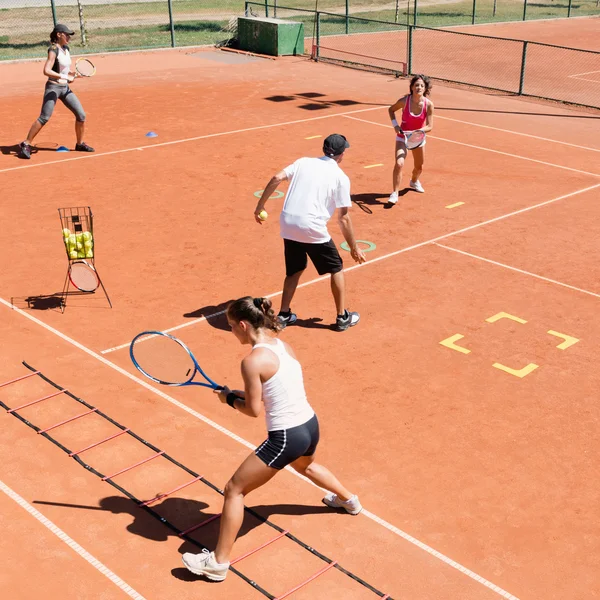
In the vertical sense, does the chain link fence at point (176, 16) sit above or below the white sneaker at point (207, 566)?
above

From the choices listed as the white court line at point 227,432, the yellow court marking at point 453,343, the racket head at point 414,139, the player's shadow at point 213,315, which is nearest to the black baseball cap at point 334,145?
the player's shadow at point 213,315

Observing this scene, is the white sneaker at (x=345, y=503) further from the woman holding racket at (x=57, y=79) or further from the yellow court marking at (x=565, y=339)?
the woman holding racket at (x=57, y=79)

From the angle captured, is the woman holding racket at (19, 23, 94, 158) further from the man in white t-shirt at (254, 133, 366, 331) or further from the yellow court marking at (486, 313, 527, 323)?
the yellow court marking at (486, 313, 527, 323)

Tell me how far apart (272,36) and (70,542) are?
2450 centimetres

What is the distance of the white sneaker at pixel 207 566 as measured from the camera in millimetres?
5672

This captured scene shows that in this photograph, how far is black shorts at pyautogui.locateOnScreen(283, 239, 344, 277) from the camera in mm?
9203

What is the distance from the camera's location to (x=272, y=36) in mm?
28219

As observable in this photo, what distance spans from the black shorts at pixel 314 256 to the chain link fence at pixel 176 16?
63.9 feet

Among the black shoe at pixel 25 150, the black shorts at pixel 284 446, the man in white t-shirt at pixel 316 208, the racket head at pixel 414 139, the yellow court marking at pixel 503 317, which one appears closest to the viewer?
the black shorts at pixel 284 446

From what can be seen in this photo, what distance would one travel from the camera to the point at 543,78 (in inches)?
1045

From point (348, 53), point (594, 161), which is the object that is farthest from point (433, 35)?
point (594, 161)

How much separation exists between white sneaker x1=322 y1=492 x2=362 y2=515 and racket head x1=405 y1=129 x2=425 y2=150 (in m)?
8.54

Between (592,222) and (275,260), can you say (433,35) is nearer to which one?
(592,222)

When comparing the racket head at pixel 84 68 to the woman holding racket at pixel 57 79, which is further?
the racket head at pixel 84 68
